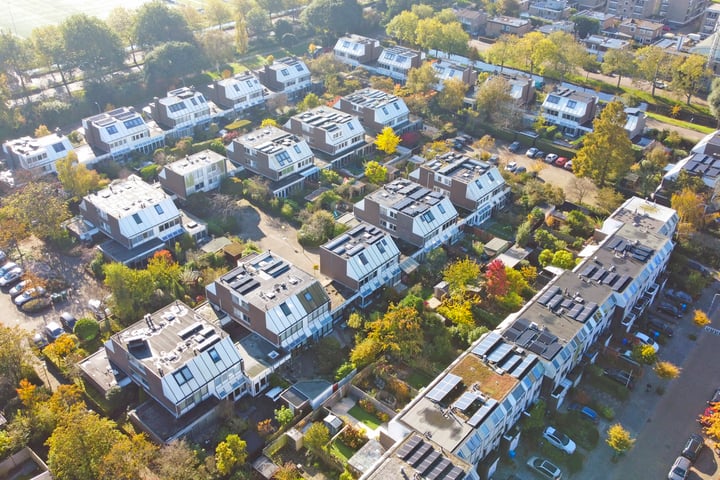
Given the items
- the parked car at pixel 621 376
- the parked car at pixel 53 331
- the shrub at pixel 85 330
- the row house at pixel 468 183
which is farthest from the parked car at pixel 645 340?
the parked car at pixel 53 331

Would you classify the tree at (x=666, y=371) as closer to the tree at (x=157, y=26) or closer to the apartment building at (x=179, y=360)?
the apartment building at (x=179, y=360)

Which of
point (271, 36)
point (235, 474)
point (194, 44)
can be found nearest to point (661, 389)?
point (235, 474)

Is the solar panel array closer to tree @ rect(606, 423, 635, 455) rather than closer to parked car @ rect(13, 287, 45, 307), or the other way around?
tree @ rect(606, 423, 635, 455)

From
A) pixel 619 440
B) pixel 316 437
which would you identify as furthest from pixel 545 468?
pixel 316 437

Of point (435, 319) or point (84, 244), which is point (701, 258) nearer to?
point (435, 319)

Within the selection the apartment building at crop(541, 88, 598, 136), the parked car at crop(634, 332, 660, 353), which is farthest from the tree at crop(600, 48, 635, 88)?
the parked car at crop(634, 332, 660, 353)
